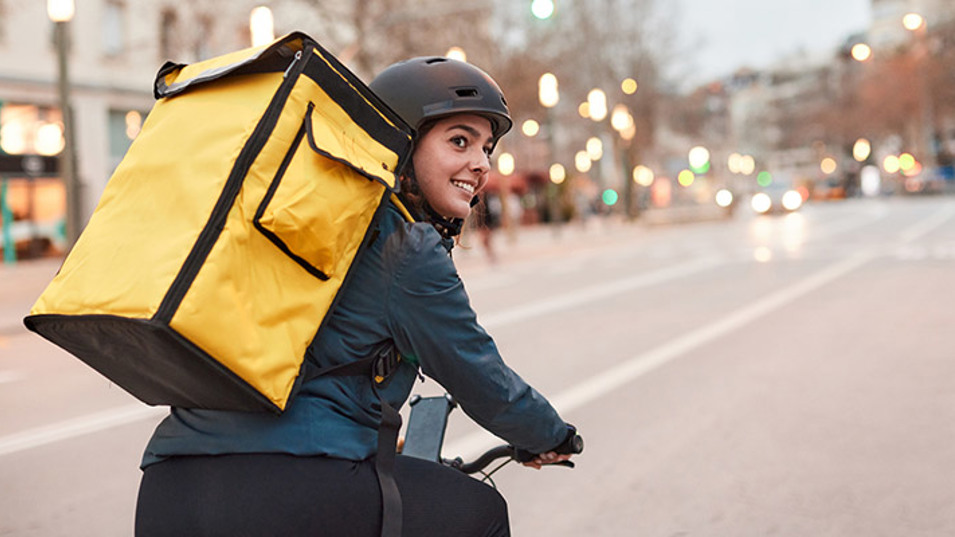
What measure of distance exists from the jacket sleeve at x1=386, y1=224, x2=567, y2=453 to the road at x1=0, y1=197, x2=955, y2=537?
9.11 ft

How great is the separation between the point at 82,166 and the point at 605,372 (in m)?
22.7

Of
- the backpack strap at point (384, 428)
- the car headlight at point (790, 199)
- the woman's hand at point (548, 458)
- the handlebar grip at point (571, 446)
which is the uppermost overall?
the backpack strap at point (384, 428)

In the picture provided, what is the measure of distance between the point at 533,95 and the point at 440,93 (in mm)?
35357

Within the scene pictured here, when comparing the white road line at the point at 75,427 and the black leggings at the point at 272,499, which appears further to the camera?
the white road line at the point at 75,427

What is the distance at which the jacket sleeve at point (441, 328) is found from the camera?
6.05 ft

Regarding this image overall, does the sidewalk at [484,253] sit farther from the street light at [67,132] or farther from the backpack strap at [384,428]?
the backpack strap at [384,428]

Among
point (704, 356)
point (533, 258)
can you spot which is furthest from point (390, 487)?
point (533, 258)

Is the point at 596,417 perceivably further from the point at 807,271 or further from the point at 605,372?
the point at 807,271

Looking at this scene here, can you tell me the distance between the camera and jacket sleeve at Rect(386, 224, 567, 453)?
72.6 inches

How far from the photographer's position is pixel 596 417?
6.96m

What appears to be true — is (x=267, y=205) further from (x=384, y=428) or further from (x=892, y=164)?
(x=892, y=164)

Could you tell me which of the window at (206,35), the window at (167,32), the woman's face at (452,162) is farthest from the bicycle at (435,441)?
the window at (167,32)

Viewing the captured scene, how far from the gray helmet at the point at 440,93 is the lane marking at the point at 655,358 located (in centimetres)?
389

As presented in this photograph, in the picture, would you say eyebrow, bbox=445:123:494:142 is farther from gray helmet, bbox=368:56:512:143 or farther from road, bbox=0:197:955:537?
road, bbox=0:197:955:537
